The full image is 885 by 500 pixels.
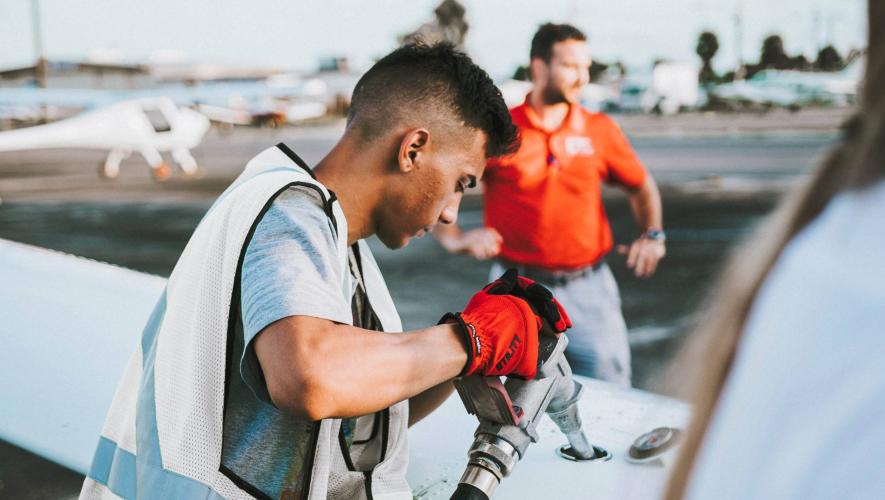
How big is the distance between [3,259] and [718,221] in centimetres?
910

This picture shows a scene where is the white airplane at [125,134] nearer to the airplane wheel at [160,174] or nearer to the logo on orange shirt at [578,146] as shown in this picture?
the airplane wheel at [160,174]

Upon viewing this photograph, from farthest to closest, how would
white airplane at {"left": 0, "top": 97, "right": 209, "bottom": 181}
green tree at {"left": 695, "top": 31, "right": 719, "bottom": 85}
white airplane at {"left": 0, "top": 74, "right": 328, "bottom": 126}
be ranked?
green tree at {"left": 695, "top": 31, "right": 719, "bottom": 85} → white airplane at {"left": 0, "top": 74, "right": 328, "bottom": 126} → white airplane at {"left": 0, "top": 97, "right": 209, "bottom": 181}

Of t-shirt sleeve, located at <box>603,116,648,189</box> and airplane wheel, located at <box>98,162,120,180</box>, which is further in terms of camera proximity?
airplane wheel, located at <box>98,162,120,180</box>

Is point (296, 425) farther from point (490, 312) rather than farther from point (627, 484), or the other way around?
point (627, 484)

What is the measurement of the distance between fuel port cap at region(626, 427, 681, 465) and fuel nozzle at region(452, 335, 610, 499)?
0.22 meters

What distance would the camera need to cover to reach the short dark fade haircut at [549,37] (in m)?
3.72

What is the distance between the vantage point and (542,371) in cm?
144

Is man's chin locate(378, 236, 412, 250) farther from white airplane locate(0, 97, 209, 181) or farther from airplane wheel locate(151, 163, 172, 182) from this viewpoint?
white airplane locate(0, 97, 209, 181)

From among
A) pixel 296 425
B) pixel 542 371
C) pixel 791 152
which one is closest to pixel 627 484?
pixel 542 371

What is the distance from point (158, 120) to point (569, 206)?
17.6m

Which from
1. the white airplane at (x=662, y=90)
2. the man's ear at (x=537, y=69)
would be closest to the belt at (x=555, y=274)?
the man's ear at (x=537, y=69)

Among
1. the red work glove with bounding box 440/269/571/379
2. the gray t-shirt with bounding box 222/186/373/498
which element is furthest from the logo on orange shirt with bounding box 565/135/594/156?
the gray t-shirt with bounding box 222/186/373/498

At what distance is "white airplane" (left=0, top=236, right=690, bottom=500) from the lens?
62.3 inches

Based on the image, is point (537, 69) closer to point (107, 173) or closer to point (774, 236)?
point (774, 236)
